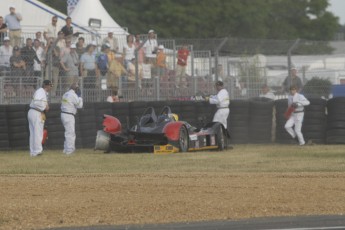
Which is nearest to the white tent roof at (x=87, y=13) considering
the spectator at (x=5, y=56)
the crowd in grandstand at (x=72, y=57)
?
the crowd in grandstand at (x=72, y=57)

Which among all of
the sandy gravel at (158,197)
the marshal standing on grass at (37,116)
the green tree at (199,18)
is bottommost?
the sandy gravel at (158,197)

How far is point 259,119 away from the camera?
2525 cm

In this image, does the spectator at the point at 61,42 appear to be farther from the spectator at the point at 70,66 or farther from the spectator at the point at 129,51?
the spectator at the point at 129,51

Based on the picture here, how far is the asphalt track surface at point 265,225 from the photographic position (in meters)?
10.5

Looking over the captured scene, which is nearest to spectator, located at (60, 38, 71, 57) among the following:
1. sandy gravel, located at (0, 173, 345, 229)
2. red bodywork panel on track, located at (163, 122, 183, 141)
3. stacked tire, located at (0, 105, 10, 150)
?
stacked tire, located at (0, 105, 10, 150)

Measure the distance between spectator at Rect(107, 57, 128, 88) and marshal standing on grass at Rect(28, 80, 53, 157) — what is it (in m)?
3.34

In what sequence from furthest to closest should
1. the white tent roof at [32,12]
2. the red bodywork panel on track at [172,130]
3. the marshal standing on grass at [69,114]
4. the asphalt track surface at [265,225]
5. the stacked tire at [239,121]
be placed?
the white tent roof at [32,12], the stacked tire at [239,121], the marshal standing on grass at [69,114], the red bodywork panel on track at [172,130], the asphalt track surface at [265,225]

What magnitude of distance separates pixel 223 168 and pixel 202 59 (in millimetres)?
9024

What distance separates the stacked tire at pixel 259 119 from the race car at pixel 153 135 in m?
2.85

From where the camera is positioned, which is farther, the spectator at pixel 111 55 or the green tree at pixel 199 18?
the green tree at pixel 199 18

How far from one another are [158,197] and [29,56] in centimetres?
1135

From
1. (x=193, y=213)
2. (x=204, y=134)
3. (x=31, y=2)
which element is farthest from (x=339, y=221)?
(x=31, y=2)

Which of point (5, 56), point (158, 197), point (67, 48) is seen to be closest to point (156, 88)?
point (67, 48)

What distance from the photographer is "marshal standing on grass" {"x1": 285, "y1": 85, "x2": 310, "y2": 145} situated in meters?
24.6
